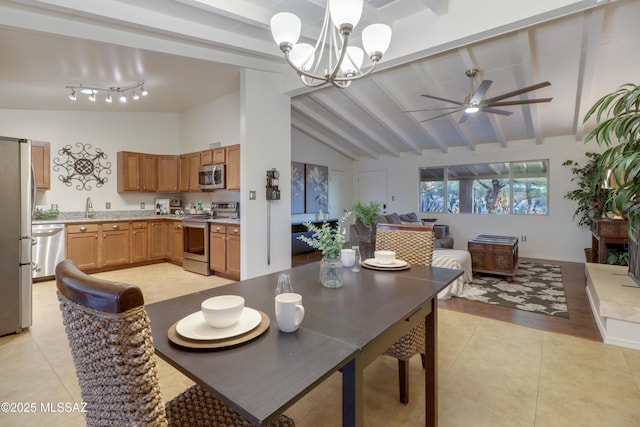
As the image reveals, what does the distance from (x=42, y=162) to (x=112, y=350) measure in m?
5.64

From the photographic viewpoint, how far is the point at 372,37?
80.2 inches

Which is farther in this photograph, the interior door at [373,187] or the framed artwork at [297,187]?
the interior door at [373,187]

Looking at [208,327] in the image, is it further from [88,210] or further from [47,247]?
[88,210]

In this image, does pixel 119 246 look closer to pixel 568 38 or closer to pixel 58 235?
pixel 58 235

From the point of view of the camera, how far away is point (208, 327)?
1.01 metres

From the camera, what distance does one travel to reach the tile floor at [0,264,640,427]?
5.61ft

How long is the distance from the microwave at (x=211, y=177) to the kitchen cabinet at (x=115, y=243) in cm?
143

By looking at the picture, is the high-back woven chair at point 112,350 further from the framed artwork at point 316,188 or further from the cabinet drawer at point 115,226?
the framed artwork at point 316,188

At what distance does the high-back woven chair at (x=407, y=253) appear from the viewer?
177 cm

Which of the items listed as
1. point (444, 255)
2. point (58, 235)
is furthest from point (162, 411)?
point (58, 235)

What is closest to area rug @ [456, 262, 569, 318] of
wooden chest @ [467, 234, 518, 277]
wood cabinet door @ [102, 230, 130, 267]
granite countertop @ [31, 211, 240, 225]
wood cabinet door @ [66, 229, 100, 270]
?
wooden chest @ [467, 234, 518, 277]

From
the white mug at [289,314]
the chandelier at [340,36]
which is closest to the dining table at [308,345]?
the white mug at [289,314]

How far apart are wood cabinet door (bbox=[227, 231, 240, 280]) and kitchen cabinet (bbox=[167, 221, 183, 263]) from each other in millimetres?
1305

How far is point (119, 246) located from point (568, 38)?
6674 millimetres
